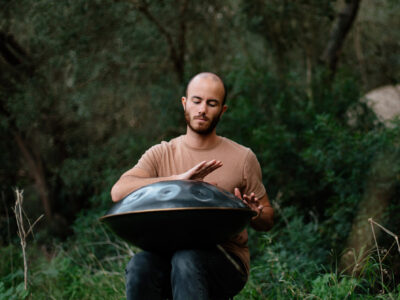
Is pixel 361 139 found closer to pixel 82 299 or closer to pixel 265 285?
pixel 265 285

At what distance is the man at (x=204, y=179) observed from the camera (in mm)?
1993

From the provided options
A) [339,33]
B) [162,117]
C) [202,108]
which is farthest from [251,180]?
[339,33]

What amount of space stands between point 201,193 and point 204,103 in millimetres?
582

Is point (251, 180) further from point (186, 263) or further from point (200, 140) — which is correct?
point (186, 263)

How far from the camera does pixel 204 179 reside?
2316 millimetres

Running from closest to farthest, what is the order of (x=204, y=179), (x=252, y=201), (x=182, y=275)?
(x=182, y=275) < (x=252, y=201) < (x=204, y=179)

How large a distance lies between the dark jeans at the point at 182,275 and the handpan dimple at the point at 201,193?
264 mm

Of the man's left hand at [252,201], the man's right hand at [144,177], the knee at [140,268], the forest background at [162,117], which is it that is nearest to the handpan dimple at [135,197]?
the man's right hand at [144,177]

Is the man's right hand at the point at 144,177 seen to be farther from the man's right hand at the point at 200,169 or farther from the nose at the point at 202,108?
the nose at the point at 202,108

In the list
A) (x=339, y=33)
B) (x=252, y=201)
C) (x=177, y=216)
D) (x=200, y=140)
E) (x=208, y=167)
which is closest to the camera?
(x=177, y=216)

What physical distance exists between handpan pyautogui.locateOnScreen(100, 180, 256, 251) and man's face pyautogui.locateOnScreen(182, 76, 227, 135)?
0.45 metres

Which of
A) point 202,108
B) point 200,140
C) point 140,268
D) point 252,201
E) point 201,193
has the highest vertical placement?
point 202,108

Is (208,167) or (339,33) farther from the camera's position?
(339,33)

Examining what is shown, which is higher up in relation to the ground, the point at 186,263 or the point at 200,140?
the point at 200,140
